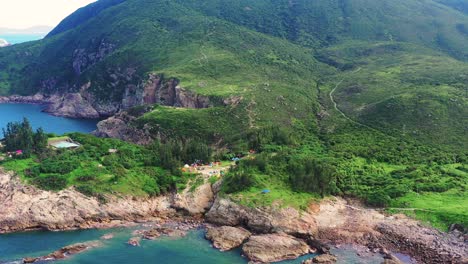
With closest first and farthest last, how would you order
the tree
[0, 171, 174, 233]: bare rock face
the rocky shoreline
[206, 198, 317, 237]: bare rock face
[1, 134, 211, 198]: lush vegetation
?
the rocky shoreline → [206, 198, 317, 237]: bare rock face → [0, 171, 174, 233]: bare rock face → [1, 134, 211, 198]: lush vegetation → the tree

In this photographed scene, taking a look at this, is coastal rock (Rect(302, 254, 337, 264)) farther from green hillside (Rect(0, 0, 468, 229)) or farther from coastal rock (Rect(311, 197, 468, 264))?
green hillside (Rect(0, 0, 468, 229))

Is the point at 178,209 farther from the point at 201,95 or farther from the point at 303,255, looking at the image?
the point at 201,95

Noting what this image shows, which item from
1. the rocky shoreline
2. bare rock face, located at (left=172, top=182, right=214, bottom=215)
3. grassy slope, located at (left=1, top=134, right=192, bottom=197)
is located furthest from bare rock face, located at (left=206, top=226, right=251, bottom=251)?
grassy slope, located at (left=1, top=134, right=192, bottom=197)

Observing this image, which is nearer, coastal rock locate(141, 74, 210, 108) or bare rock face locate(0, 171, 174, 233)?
bare rock face locate(0, 171, 174, 233)

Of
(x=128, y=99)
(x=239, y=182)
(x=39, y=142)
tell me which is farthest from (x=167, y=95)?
(x=239, y=182)

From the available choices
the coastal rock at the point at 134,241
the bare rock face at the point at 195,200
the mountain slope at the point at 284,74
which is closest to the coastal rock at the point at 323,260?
the bare rock face at the point at 195,200

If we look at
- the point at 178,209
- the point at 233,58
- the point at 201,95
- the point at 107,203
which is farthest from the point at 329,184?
the point at 233,58

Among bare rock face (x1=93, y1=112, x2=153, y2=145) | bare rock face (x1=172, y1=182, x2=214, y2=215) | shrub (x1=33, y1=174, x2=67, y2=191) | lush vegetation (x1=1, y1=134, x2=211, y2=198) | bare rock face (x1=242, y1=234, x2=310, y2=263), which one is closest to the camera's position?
bare rock face (x1=242, y1=234, x2=310, y2=263)

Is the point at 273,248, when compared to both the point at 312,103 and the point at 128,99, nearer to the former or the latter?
the point at 312,103
